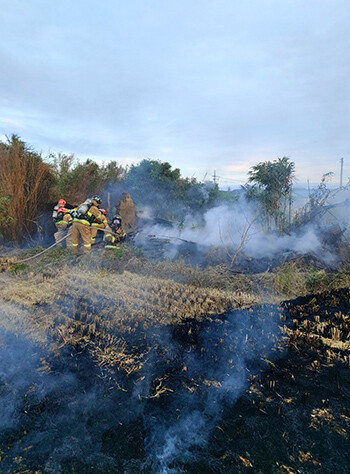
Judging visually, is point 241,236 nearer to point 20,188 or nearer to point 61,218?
point 61,218

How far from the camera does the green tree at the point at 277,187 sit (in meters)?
9.46

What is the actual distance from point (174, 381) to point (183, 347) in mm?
710

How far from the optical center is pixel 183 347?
3.99m

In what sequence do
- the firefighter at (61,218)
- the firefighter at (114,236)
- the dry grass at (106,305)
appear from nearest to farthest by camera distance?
1. the dry grass at (106,305)
2. the firefighter at (114,236)
3. the firefighter at (61,218)

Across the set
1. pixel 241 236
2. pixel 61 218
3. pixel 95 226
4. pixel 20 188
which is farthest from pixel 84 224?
pixel 241 236

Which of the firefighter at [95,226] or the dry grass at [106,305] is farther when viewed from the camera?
the firefighter at [95,226]

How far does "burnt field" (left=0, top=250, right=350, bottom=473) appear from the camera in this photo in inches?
94.5

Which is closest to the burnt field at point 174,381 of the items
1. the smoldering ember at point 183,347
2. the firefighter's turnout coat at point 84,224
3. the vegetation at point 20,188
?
the smoldering ember at point 183,347

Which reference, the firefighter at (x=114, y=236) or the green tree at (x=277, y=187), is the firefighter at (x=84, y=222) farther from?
the green tree at (x=277, y=187)

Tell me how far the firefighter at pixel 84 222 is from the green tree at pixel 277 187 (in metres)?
5.50

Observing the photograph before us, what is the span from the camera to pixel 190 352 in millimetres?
3873

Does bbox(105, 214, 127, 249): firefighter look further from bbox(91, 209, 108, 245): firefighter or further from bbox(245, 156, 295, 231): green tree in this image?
bbox(245, 156, 295, 231): green tree

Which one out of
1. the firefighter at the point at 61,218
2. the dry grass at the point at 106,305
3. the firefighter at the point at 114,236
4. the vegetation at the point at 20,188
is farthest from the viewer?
the vegetation at the point at 20,188

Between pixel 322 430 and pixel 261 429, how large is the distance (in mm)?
548
